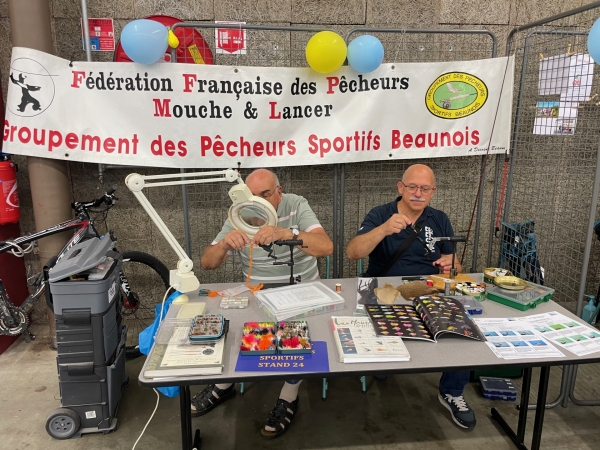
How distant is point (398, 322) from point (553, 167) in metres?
2.80

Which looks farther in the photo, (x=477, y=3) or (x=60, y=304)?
(x=477, y=3)

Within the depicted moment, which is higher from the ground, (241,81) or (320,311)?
(241,81)

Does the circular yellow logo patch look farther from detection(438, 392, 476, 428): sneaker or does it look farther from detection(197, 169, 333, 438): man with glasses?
detection(438, 392, 476, 428): sneaker

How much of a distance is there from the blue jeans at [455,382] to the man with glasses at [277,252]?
2.92ft

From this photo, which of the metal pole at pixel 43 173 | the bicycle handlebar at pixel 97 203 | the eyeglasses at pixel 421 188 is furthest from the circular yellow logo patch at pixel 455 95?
the metal pole at pixel 43 173

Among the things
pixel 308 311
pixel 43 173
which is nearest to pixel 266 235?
pixel 308 311

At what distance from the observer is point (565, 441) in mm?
2408

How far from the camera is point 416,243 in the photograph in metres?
2.73

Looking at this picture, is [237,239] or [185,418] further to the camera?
[237,239]

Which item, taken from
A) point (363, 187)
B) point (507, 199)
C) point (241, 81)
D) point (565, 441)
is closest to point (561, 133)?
point (507, 199)

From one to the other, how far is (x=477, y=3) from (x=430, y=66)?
0.87 meters

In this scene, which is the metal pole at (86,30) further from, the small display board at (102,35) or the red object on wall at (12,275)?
the red object on wall at (12,275)

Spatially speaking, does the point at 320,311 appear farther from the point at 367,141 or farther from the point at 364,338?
the point at 367,141

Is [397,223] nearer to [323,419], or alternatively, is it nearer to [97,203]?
[323,419]
